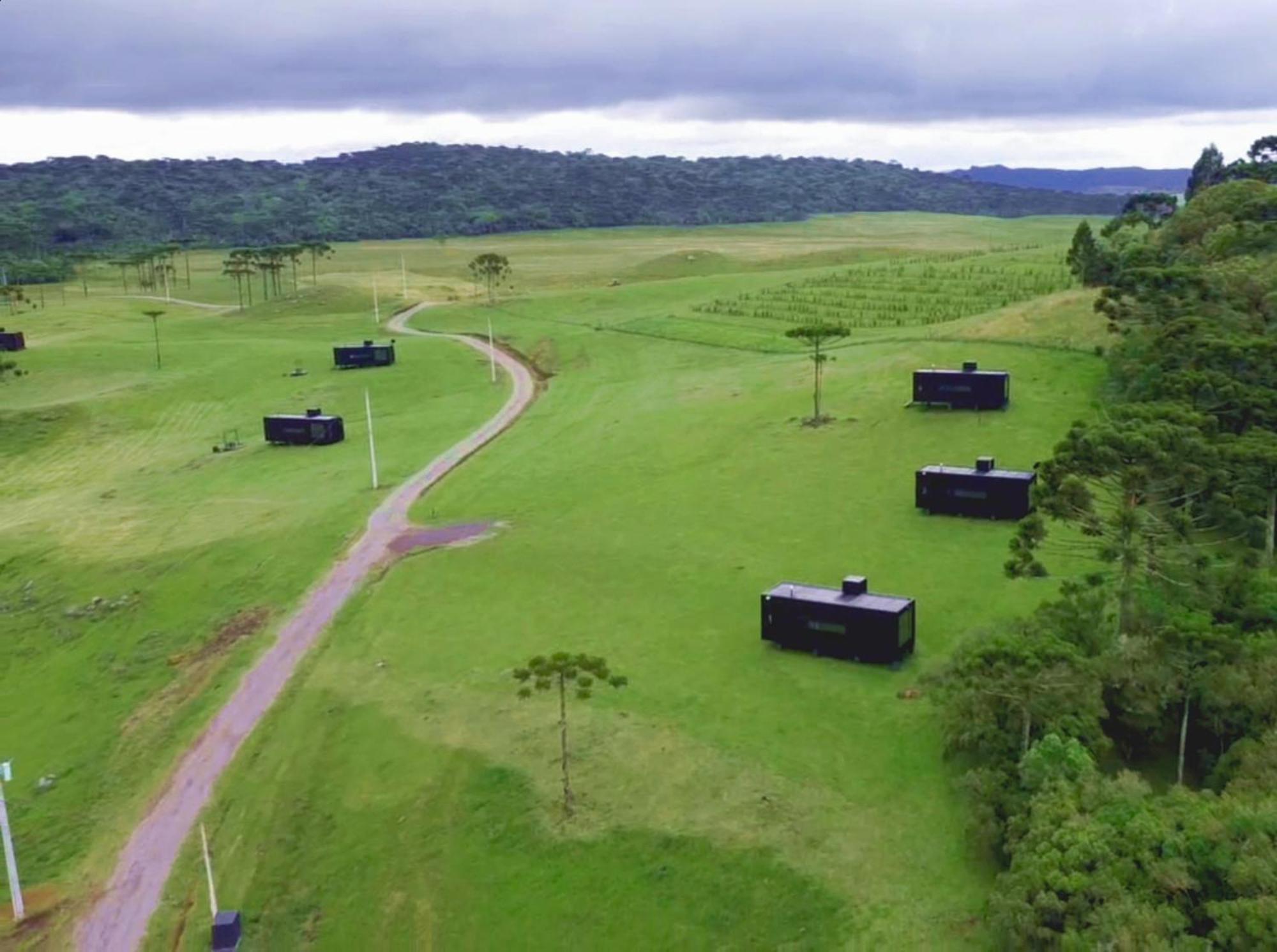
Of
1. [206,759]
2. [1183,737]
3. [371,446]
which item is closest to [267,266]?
[371,446]

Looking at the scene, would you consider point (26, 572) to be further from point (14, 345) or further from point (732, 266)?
point (732, 266)

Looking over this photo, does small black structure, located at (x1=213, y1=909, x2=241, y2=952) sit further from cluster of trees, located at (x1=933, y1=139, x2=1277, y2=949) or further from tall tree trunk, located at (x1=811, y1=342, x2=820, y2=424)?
tall tree trunk, located at (x1=811, y1=342, x2=820, y2=424)

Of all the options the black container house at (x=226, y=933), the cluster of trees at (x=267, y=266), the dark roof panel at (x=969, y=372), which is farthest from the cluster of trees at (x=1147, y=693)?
the cluster of trees at (x=267, y=266)

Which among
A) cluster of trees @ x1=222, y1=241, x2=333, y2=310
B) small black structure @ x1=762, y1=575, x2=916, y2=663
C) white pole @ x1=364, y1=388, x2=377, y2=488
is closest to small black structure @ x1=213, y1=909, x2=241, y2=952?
small black structure @ x1=762, y1=575, x2=916, y2=663

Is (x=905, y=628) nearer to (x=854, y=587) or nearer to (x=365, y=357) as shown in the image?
(x=854, y=587)

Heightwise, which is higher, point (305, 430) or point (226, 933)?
point (305, 430)

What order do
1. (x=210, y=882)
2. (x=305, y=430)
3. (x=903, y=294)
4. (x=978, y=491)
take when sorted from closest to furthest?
1. (x=210, y=882)
2. (x=978, y=491)
3. (x=305, y=430)
4. (x=903, y=294)

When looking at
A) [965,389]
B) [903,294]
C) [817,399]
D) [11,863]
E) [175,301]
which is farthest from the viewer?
[175,301]
